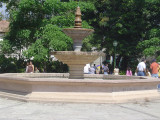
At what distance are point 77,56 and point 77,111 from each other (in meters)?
3.89

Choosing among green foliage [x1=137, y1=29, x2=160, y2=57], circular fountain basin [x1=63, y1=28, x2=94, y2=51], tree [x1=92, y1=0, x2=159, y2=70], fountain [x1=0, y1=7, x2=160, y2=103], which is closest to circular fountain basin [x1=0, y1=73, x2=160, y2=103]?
fountain [x1=0, y1=7, x2=160, y2=103]

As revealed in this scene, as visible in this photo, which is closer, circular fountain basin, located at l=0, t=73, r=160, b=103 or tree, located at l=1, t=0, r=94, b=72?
circular fountain basin, located at l=0, t=73, r=160, b=103

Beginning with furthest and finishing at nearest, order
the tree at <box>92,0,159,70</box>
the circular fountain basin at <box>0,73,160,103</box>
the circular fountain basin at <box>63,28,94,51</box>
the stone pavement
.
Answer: the tree at <box>92,0,159,70</box>
the circular fountain basin at <box>63,28,94,51</box>
the circular fountain basin at <box>0,73,160,103</box>
the stone pavement

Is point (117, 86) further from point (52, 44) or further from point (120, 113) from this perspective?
point (52, 44)

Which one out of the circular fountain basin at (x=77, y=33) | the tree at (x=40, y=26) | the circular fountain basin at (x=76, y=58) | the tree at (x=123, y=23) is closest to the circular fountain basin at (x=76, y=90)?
the circular fountain basin at (x=76, y=58)

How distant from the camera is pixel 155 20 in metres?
31.8

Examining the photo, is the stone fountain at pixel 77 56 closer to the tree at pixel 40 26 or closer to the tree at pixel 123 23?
the tree at pixel 40 26

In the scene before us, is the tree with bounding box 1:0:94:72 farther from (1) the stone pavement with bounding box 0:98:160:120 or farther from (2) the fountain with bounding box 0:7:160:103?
(1) the stone pavement with bounding box 0:98:160:120

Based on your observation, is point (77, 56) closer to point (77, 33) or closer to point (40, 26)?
point (77, 33)

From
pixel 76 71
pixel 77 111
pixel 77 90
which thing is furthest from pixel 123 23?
pixel 77 111

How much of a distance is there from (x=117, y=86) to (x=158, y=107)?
1381 mm

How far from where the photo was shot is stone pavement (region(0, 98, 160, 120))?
7.80m

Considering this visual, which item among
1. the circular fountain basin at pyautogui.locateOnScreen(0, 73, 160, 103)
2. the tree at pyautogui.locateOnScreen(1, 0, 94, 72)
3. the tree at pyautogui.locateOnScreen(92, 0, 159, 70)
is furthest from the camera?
the tree at pyautogui.locateOnScreen(92, 0, 159, 70)

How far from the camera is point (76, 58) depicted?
12273 mm
